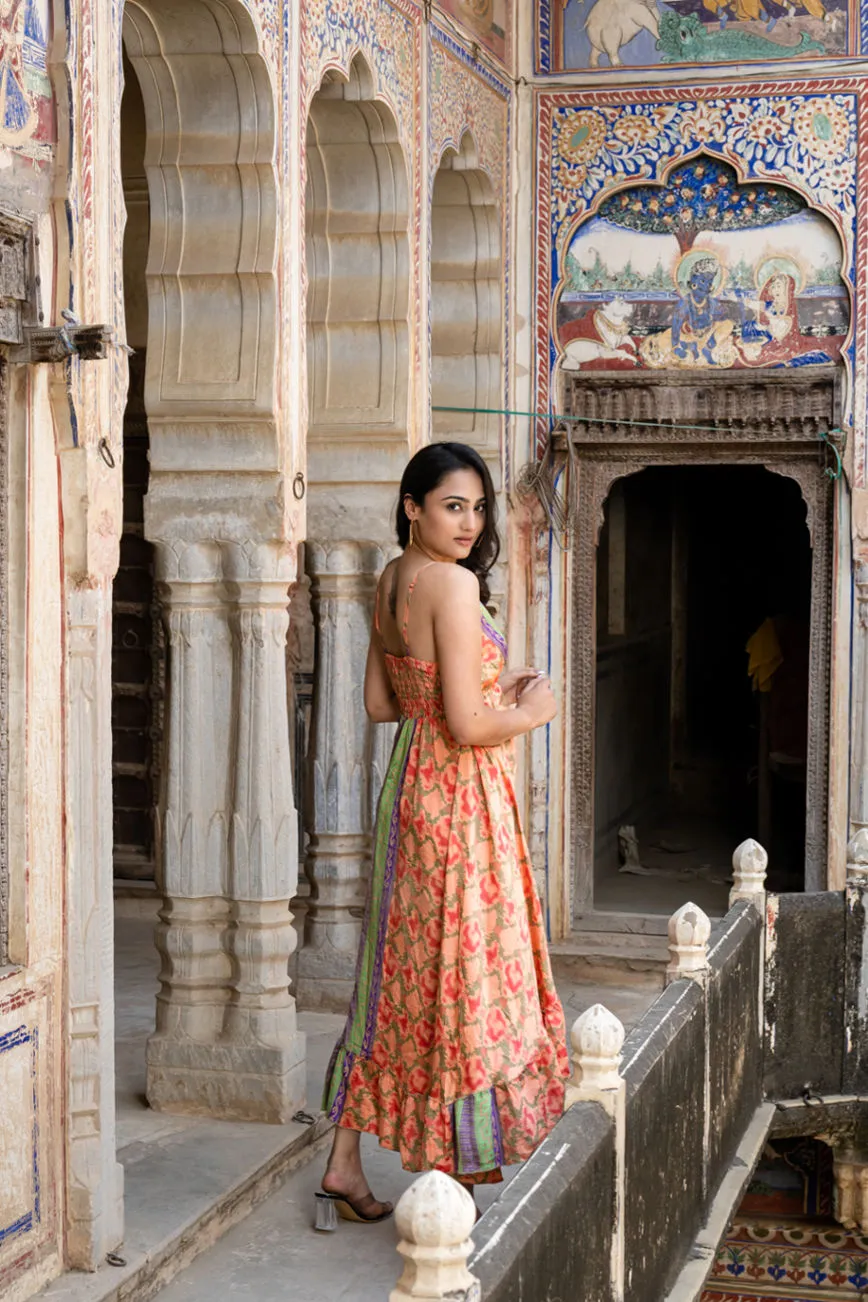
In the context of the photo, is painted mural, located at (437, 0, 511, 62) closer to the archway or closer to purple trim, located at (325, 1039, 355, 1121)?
the archway

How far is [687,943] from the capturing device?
17.5 feet

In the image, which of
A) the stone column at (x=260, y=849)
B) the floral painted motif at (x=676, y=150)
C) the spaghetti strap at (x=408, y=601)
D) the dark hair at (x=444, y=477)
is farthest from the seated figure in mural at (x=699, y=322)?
the spaghetti strap at (x=408, y=601)

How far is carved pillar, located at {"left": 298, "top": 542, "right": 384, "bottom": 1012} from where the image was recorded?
25.1 ft

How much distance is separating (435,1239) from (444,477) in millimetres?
2405

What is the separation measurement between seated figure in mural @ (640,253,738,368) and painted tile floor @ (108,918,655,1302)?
407cm

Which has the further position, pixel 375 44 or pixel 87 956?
pixel 375 44

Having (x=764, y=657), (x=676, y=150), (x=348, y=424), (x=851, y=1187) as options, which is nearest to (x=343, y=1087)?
(x=348, y=424)

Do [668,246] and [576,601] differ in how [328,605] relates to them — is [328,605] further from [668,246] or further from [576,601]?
[668,246]

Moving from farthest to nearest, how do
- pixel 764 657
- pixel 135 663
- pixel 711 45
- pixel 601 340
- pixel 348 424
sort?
1. pixel 764 657
2. pixel 135 663
3. pixel 601 340
4. pixel 711 45
5. pixel 348 424

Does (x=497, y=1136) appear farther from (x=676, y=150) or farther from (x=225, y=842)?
(x=676, y=150)

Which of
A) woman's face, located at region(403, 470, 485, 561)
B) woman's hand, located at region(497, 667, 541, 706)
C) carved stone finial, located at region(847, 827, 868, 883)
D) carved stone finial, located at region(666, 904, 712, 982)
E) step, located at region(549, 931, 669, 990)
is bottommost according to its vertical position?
step, located at region(549, 931, 669, 990)

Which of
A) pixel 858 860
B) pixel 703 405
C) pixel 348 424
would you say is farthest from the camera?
pixel 703 405

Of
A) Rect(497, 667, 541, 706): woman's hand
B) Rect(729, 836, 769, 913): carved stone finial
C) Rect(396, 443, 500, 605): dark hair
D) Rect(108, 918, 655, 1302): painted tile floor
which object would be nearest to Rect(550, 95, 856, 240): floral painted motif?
Rect(729, 836, 769, 913): carved stone finial

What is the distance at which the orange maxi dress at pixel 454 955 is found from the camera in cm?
462
